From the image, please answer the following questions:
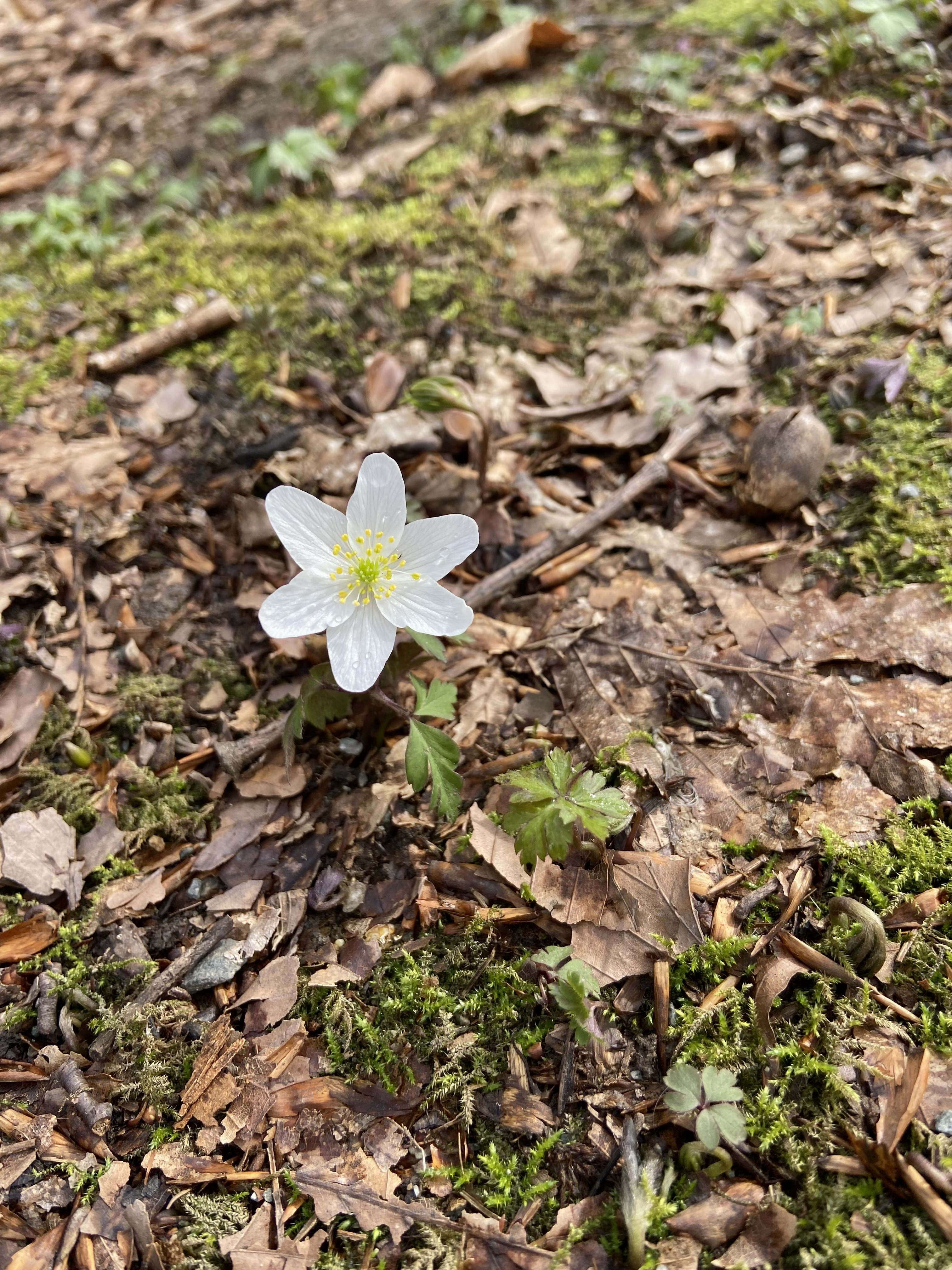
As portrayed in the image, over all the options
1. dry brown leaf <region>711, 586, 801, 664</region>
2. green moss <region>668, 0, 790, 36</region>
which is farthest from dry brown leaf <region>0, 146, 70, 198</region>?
dry brown leaf <region>711, 586, 801, 664</region>

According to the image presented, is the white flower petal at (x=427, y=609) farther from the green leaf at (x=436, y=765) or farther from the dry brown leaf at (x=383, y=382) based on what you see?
the dry brown leaf at (x=383, y=382)

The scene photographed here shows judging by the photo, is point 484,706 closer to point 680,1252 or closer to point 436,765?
point 436,765

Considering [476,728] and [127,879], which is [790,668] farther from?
[127,879]

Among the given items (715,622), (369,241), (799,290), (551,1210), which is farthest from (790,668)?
(369,241)

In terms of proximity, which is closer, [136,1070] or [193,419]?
[136,1070]

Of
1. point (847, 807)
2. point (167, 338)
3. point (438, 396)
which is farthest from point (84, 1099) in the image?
point (167, 338)

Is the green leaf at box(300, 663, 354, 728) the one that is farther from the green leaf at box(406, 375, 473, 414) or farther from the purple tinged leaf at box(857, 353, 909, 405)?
the purple tinged leaf at box(857, 353, 909, 405)

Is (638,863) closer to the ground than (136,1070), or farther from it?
farther from it
